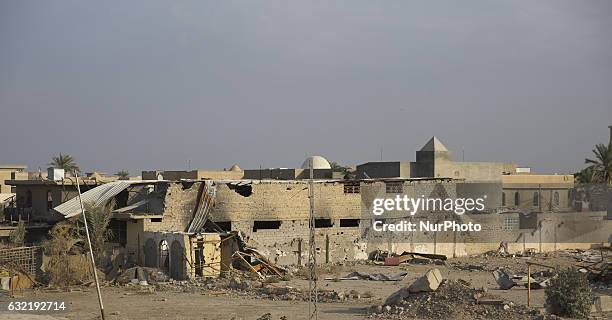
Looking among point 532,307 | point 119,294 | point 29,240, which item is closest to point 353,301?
point 532,307

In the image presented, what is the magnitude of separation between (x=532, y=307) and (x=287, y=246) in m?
13.1

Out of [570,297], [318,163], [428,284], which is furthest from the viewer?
[318,163]

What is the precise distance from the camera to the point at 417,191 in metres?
36.6

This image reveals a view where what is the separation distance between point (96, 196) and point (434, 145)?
21956 mm

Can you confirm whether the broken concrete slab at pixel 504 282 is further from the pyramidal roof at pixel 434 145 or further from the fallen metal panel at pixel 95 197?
the pyramidal roof at pixel 434 145

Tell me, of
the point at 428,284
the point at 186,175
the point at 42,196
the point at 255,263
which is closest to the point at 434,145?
the point at 186,175

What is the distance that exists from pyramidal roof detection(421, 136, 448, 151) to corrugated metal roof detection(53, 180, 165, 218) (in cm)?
2042

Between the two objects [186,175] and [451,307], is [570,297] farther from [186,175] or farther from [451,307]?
[186,175]

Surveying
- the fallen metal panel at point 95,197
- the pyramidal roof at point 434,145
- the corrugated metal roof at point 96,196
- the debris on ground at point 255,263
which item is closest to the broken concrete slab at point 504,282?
the debris on ground at point 255,263

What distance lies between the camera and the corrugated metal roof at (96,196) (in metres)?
29.1

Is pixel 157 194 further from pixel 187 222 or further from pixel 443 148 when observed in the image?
pixel 443 148

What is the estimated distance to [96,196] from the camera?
29906mm

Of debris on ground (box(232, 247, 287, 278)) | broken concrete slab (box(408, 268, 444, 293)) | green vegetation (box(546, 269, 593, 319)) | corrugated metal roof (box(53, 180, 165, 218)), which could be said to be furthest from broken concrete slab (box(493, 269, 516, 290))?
corrugated metal roof (box(53, 180, 165, 218))

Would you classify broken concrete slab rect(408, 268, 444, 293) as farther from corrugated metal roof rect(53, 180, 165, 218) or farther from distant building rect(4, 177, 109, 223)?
distant building rect(4, 177, 109, 223)
